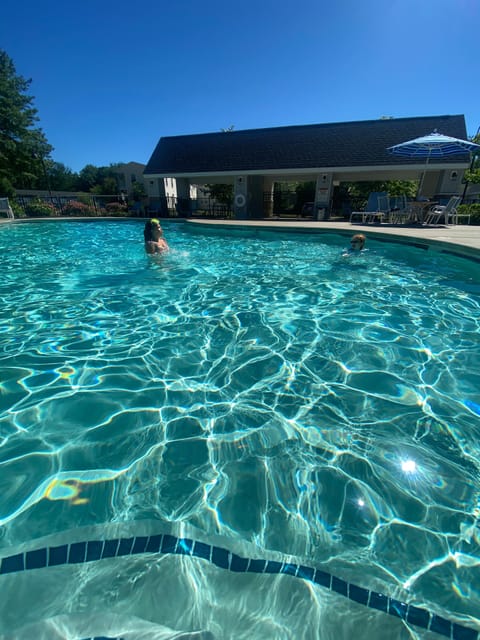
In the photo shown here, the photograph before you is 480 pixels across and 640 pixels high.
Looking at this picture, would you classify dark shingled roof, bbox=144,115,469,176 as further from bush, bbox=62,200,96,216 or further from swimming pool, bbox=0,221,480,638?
swimming pool, bbox=0,221,480,638

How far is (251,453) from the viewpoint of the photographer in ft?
6.30

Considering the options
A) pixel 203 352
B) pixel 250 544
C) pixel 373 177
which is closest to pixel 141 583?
pixel 250 544

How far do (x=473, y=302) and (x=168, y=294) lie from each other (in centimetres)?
466

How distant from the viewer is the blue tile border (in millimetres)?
1208

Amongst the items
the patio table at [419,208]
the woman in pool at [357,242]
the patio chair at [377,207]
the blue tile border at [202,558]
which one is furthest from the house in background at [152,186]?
the blue tile border at [202,558]

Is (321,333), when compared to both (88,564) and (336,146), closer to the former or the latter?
(88,564)

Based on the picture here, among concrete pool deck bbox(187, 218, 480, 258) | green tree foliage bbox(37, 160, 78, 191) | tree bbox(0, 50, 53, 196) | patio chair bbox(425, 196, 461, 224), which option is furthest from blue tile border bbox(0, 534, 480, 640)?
green tree foliage bbox(37, 160, 78, 191)

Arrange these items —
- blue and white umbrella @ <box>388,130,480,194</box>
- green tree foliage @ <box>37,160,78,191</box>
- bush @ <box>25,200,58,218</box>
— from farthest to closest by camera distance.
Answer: green tree foliage @ <box>37,160,78,191</box>, bush @ <box>25,200,58,218</box>, blue and white umbrella @ <box>388,130,480,194</box>

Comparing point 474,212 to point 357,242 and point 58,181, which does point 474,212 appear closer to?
point 357,242

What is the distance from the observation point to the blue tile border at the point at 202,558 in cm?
121

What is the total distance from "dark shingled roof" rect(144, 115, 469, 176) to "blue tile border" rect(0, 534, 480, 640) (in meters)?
15.6

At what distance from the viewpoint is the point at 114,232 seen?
1355 cm

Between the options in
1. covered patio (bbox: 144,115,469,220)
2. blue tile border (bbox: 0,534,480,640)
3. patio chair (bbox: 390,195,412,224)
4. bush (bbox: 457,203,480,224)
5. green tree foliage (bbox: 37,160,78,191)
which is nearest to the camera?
blue tile border (bbox: 0,534,480,640)

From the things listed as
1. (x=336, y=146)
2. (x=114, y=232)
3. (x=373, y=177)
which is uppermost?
(x=336, y=146)
